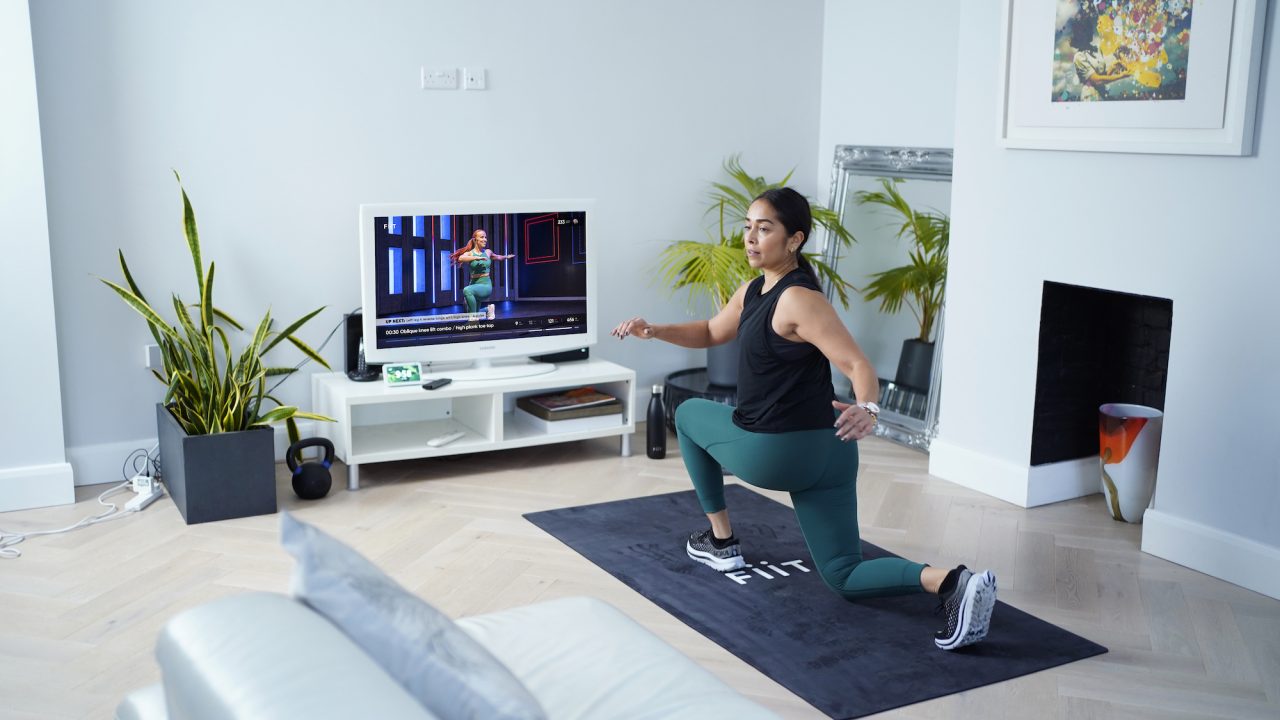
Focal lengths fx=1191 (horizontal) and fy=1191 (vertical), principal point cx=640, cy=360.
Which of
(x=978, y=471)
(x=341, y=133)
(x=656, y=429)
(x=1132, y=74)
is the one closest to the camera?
(x=1132, y=74)

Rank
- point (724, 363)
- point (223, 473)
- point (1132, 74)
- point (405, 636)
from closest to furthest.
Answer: point (405, 636) → point (1132, 74) → point (223, 473) → point (724, 363)

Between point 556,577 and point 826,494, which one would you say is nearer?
point 826,494

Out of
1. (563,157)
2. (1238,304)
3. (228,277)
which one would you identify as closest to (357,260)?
(228,277)

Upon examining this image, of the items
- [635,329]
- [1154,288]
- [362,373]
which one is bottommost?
[362,373]

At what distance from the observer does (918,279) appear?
5391 mm

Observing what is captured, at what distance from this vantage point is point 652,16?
5.50 metres

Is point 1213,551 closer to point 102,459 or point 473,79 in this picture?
point 473,79

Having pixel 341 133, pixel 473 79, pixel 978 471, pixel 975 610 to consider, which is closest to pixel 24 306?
pixel 341 133

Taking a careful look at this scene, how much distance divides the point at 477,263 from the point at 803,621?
7.01 ft

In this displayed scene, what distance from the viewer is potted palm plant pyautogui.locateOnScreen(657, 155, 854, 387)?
5273 millimetres

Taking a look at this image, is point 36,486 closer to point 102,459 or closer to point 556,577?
point 102,459

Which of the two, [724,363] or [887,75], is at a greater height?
[887,75]

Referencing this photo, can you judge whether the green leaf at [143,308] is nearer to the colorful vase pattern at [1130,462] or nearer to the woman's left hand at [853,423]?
the woman's left hand at [853,423]

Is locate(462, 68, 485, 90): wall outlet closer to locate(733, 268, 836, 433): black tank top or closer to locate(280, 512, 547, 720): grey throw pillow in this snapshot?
locate(733, 268, 836, 433): black tank top
